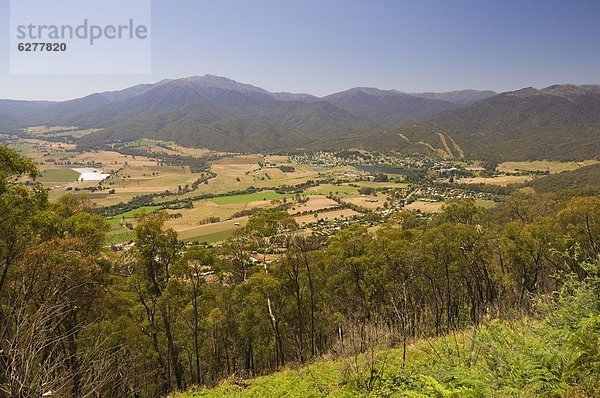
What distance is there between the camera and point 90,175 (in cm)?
15375

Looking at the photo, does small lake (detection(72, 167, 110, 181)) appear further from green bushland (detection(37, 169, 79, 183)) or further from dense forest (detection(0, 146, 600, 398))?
dense forest (detection(0, 146, 600, 398))

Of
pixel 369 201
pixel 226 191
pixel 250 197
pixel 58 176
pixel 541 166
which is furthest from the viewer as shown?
pixel 541 166

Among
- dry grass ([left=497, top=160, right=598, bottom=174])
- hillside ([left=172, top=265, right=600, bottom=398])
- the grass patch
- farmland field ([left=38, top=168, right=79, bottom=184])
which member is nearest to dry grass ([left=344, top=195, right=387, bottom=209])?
the grass patch

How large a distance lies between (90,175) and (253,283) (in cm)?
15958

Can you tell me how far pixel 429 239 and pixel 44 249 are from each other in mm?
19278

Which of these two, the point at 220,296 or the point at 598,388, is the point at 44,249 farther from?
the point at 598,388

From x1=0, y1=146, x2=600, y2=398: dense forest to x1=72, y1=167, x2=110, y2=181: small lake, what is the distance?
14364cm

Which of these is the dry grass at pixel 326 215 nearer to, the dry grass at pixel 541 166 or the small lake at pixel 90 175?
the small lake at pixel 90 175

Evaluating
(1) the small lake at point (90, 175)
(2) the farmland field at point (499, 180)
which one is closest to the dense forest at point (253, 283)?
(2) the farmland field at point (499, 180)

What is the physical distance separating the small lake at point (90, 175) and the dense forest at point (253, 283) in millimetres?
143637

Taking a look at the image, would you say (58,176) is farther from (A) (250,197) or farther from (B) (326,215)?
(B) (326,215)

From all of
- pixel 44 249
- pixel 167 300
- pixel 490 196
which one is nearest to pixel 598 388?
pixel 44 249

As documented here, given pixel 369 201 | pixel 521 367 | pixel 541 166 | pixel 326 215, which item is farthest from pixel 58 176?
pixel 541 166

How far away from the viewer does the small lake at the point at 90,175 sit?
474 feet
